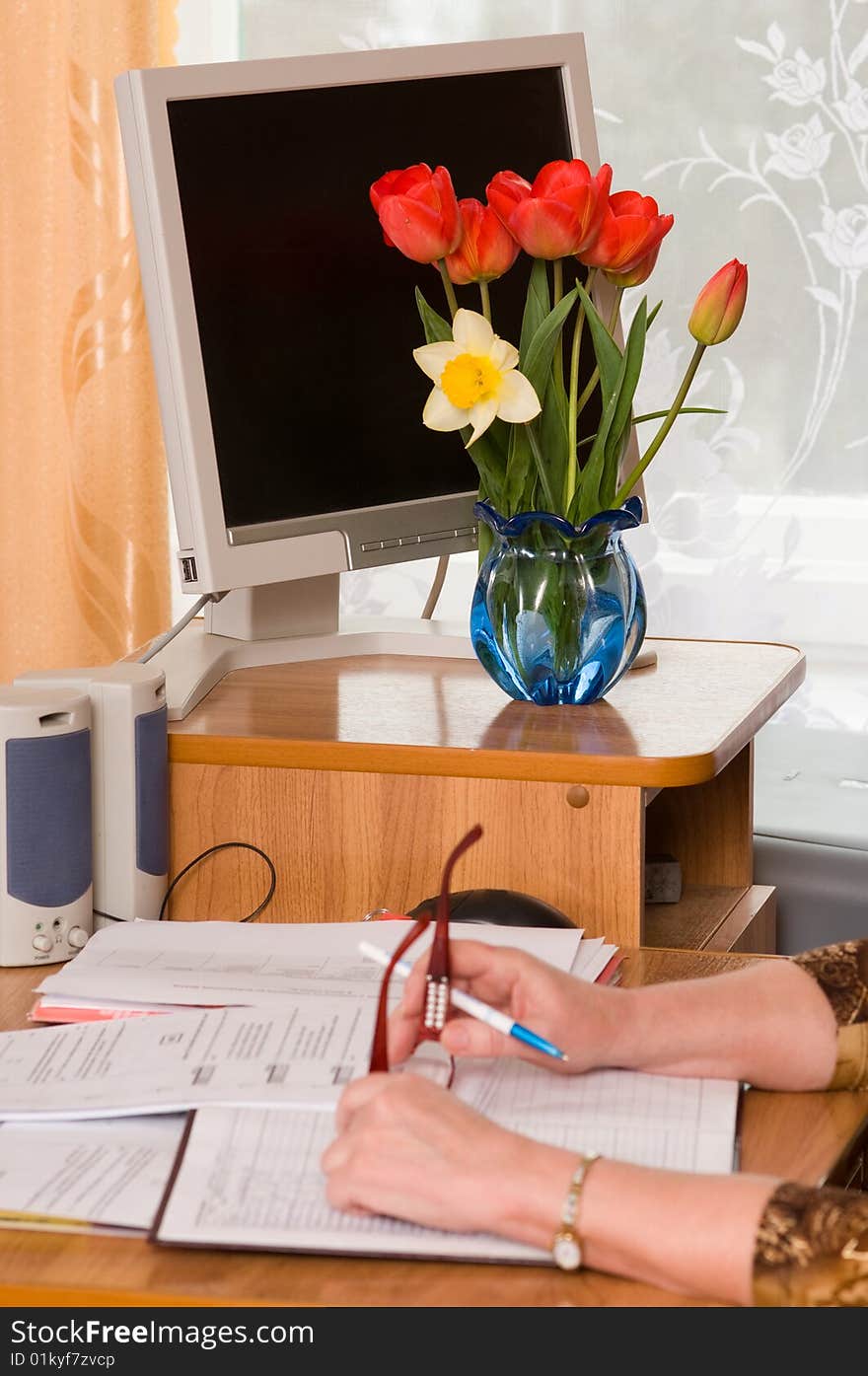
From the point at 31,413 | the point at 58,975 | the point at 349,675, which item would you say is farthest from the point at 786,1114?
the point at 31,413

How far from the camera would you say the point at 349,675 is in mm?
1438

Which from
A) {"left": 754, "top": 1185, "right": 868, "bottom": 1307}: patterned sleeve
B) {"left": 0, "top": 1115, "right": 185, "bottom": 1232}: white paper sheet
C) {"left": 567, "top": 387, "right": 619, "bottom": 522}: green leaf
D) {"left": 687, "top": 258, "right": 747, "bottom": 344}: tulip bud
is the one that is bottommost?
{"left": 754, "top": 1185, "right": 868, "bottom": 1307}: patterned sleeve

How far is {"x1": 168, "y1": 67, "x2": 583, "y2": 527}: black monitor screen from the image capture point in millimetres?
1314

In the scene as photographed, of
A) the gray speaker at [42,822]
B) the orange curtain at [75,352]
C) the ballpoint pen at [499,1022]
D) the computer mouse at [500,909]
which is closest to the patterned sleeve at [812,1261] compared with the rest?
the ballpoint pen at [499,1022]

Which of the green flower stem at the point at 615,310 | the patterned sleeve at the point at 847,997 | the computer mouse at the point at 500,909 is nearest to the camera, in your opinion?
the patterned sleeve at the point at 847,997

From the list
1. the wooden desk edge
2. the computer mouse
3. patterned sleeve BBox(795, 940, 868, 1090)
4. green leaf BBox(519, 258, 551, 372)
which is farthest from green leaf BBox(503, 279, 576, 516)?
patterned sleeve BBox(795, 940, 868, 1090)

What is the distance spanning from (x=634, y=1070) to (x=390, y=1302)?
9.8 inches

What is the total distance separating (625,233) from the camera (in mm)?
1255

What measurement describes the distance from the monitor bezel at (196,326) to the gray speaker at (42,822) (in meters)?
0.25

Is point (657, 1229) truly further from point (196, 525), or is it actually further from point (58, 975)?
point (196, 525)

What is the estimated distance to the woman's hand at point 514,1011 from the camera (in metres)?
0.84

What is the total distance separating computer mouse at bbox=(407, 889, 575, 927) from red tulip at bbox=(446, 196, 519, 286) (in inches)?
18.7

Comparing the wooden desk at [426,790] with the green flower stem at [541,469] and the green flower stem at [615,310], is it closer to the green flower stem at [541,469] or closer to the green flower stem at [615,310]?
the green flower stem at [541,469]

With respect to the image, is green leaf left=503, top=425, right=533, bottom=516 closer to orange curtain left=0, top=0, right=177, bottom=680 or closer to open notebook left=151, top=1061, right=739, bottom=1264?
open notebook left=151, top=1061, right=739, bottom=1264
